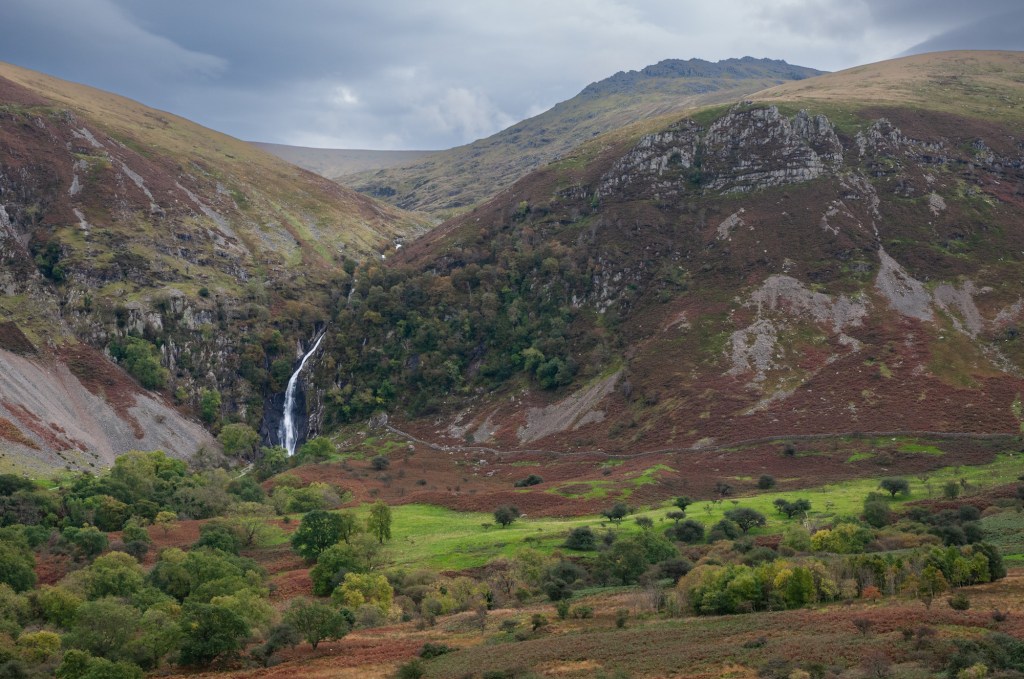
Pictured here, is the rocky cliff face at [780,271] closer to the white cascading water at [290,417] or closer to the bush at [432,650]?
the white cascading water at [290,417]

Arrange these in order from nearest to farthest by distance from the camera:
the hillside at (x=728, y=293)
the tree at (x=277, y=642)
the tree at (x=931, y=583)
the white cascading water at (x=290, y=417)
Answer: the tree at (x=931, y=583), the tree at (x=277, y=642), the hillside at (x=728, y=293), the white cascading water at (x=290, y=417)

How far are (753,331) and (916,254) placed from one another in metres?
32.1

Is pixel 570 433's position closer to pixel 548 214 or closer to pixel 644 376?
pixel 644 376

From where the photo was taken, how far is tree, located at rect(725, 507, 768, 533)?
77.0 m

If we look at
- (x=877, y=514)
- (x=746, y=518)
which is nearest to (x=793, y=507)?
(x=746, y=518)

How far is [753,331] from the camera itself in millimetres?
129625

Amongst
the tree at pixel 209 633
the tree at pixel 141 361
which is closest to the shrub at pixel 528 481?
the tree at pixel 209 633

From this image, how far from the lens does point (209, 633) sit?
2121 inches

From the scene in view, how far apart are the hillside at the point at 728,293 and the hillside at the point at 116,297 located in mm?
19274

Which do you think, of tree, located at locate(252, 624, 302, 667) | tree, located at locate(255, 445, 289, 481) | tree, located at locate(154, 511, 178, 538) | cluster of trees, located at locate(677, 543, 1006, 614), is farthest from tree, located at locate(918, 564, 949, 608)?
tree, located at locate(255, 445, 289, 481)

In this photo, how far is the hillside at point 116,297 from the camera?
128125mm

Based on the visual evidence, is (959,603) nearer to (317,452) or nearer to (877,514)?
(877,514)

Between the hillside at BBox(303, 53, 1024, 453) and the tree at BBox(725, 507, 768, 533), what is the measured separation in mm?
32940

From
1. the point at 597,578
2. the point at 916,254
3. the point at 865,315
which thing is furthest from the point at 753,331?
the point at 597,578
